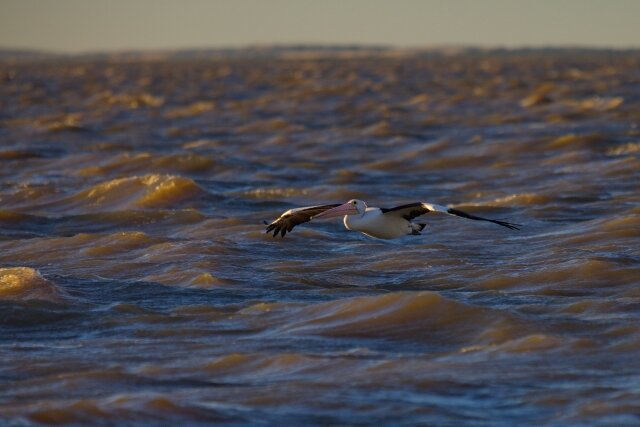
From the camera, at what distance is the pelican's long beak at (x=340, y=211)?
12.9 metres

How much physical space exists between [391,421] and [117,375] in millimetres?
2012

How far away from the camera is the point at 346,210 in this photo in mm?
13195

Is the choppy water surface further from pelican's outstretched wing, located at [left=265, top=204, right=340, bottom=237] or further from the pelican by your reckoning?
pelican's outstretched wing, located at [left=265, top=204, right=340, bottom=237]

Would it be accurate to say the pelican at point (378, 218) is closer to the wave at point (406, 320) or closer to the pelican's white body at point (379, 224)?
the pelican's white body at point (379, 224)

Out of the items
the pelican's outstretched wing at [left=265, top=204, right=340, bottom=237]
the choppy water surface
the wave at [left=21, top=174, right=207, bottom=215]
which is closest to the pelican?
the pelican's outstretched wing at [left=265, top=204, right=340, bottom=237]

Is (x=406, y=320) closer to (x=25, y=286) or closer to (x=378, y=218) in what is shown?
(x=378, y=218)

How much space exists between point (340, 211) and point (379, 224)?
43cm

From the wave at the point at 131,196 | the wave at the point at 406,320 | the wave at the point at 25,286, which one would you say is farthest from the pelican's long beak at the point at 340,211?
the wave at the point at 131,196

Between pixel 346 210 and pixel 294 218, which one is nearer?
pixel 294 218

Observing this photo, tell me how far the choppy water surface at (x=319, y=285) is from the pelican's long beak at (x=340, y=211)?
593mm

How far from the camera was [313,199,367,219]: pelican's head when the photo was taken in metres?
13.0

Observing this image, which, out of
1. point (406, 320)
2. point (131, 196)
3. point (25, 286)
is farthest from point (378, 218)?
point (131, 196)

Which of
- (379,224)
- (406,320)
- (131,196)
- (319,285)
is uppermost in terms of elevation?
(379,224)

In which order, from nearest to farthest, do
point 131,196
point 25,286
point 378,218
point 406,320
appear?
point 406,320 < point 25,286 < point 378,218 < point 131,196
